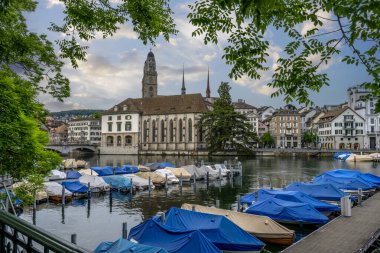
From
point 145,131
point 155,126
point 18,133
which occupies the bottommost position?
point 18,133

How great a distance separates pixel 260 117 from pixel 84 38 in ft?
545

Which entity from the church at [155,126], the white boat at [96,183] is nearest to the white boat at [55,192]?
the white boat at [96,183]

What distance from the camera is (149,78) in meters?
158

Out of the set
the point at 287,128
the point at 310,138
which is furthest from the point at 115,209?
the point at 287,128

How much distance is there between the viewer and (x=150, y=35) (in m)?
7.43

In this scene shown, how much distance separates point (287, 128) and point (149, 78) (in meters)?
65.5

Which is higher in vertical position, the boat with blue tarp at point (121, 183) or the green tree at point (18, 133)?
the green tree at point (18, 133)

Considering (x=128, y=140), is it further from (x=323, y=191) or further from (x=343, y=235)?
(x=343, y=235)

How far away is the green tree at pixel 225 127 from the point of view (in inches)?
4023

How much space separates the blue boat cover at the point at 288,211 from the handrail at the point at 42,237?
19482 millimetres

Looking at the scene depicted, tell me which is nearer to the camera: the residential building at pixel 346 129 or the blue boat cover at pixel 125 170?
the blue boat cover at pixel 125 170

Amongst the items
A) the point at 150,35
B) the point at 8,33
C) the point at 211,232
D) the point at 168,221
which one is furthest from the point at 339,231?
the point at 8,33

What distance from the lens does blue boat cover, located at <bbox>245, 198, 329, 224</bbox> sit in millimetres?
20500

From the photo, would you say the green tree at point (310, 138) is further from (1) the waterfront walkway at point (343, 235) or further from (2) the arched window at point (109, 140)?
(1) the waterfront walkway at point (343, 235)
